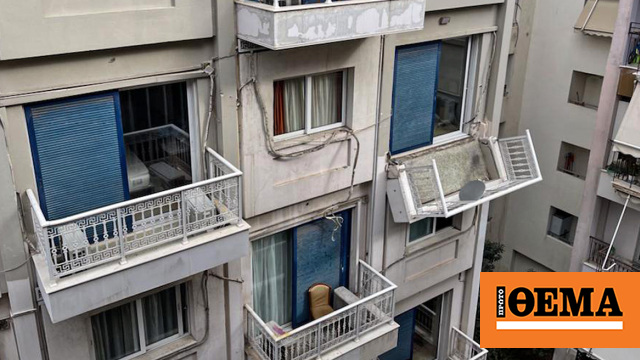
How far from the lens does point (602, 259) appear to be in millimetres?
19406

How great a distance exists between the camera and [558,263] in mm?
24828

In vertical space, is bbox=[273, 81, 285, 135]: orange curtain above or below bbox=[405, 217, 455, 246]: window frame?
above

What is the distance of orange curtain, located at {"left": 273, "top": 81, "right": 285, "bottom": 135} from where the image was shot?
1143cm

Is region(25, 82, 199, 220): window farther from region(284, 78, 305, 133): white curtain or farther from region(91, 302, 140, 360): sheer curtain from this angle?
region(91, 302, 140, 360): sheer curtain

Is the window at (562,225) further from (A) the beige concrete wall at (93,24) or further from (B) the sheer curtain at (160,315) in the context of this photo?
(A) the beige concrete wall at (93,24)

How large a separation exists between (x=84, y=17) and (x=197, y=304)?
5.47 metres

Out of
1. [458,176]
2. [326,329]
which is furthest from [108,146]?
[458,176]

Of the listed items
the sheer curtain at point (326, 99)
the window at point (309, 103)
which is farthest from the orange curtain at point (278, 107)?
the sheer curtain at point (326, 99)

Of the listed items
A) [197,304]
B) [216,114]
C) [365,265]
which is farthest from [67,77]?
[365,265]

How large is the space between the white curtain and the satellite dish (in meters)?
3.85

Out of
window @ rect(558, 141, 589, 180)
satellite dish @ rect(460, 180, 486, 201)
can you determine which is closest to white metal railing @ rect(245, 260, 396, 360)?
satellite dish @ rect(460, 180, 486, 201)

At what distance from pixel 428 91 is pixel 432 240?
3.75m

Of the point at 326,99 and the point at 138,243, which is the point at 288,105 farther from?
the point at 138,243

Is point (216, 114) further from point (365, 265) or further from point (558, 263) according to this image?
point (558, 263)
